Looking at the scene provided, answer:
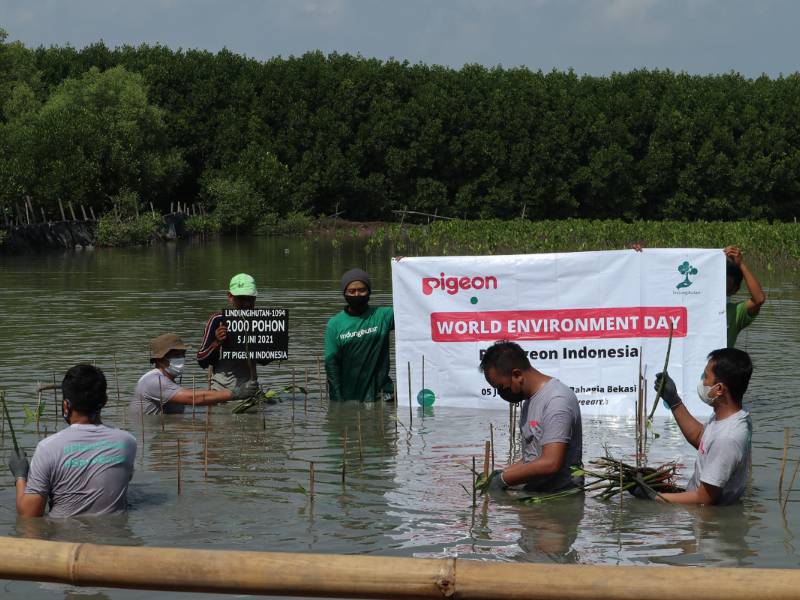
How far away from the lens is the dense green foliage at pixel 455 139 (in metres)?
79.9

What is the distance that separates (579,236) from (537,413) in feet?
123

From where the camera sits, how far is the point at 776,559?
7.87 m

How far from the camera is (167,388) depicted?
11984mm

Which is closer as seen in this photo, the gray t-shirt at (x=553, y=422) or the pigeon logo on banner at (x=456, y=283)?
the gray t-shirt at (x=553, y=422)

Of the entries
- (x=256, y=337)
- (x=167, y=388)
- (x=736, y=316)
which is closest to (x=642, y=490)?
(x=736, y=316)

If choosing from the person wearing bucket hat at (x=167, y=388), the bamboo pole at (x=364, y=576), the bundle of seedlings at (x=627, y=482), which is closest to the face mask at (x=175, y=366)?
the person wearing bucket hat at (x=167, y=388)

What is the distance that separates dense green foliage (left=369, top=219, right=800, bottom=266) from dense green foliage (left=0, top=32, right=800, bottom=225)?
28.5 meters

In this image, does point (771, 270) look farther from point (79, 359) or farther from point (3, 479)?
point (3, 479)

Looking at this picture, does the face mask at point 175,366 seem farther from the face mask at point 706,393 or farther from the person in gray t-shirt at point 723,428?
the face mask at point 706,393

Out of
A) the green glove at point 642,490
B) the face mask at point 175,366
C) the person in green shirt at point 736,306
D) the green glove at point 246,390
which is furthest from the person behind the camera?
A: the green glove at point 246,390

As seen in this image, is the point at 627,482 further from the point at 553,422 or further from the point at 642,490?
the point at 553,422

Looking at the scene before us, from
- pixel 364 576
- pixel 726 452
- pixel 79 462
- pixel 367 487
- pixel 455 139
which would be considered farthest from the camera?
pixel 455 139

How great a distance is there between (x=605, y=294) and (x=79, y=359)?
26.8 ft

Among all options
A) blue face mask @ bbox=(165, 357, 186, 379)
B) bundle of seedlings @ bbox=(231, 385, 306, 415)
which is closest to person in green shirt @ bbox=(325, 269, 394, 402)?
bundle of seedlings @ bbox=(231, 385, 306, 415)
